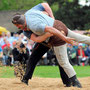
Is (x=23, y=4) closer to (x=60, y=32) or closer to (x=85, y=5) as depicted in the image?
(x=85, y=5)

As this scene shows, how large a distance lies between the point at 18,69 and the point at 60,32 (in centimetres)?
307

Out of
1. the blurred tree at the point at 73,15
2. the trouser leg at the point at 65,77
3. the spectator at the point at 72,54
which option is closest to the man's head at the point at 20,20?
the trouser leg at the point at 65,77

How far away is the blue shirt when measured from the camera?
647 centimetres

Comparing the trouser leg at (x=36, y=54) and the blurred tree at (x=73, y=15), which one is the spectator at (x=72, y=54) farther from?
the blurred tree at (x=73, y=15)

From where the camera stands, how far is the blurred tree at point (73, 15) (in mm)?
37688

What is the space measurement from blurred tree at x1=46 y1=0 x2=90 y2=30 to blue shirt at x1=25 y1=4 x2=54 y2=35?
3045 cm

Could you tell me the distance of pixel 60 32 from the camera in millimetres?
6504

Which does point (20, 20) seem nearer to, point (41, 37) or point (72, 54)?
point (41, 37)

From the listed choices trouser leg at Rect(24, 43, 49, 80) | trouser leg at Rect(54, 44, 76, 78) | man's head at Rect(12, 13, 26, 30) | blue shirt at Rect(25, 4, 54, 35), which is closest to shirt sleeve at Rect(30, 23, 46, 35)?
blue shirt at Rect(25, 4, 54, 35)

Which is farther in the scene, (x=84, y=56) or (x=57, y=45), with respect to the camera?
(x=84, y=56)

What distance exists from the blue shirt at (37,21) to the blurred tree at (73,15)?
30.5 m

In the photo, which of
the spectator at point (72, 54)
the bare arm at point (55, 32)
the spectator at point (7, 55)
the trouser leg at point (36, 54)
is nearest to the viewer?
the bare arm at point (55, 32)

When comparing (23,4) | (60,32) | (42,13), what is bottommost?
(60,32)

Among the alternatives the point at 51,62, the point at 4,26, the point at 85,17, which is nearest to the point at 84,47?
the point at 51,62
